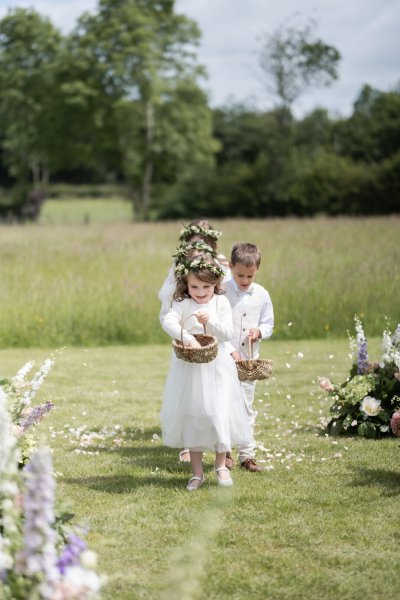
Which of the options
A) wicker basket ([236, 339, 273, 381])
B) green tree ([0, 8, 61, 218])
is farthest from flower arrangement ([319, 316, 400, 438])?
green tree ([0, 8, 61, 218])

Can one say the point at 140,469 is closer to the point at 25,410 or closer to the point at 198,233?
the point at 25,410

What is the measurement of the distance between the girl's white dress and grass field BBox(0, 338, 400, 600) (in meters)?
0.37

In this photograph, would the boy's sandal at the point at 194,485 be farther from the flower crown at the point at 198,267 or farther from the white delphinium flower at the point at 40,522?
the white delphinium flower at the point at 40,522

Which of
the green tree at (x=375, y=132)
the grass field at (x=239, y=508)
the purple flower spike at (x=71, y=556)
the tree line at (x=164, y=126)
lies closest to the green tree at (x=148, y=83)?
the tree line at (x=164, y=126)

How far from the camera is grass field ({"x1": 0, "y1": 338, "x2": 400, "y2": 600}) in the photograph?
4051mm

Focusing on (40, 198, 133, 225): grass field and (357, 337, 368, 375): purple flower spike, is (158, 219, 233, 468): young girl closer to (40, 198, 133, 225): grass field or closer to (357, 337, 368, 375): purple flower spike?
(357, 337, 368, 375): purple flower spike

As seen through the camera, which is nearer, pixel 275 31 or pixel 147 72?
pixel 275 31

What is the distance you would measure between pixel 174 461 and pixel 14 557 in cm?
342

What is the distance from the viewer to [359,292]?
512 inches

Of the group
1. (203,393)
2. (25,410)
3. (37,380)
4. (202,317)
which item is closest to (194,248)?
(202,317)

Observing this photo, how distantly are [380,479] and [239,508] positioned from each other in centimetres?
118

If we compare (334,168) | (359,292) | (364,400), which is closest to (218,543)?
(364,400)

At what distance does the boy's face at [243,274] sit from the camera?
618 cm

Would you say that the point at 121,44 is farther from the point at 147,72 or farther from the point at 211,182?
the point at 211,182
